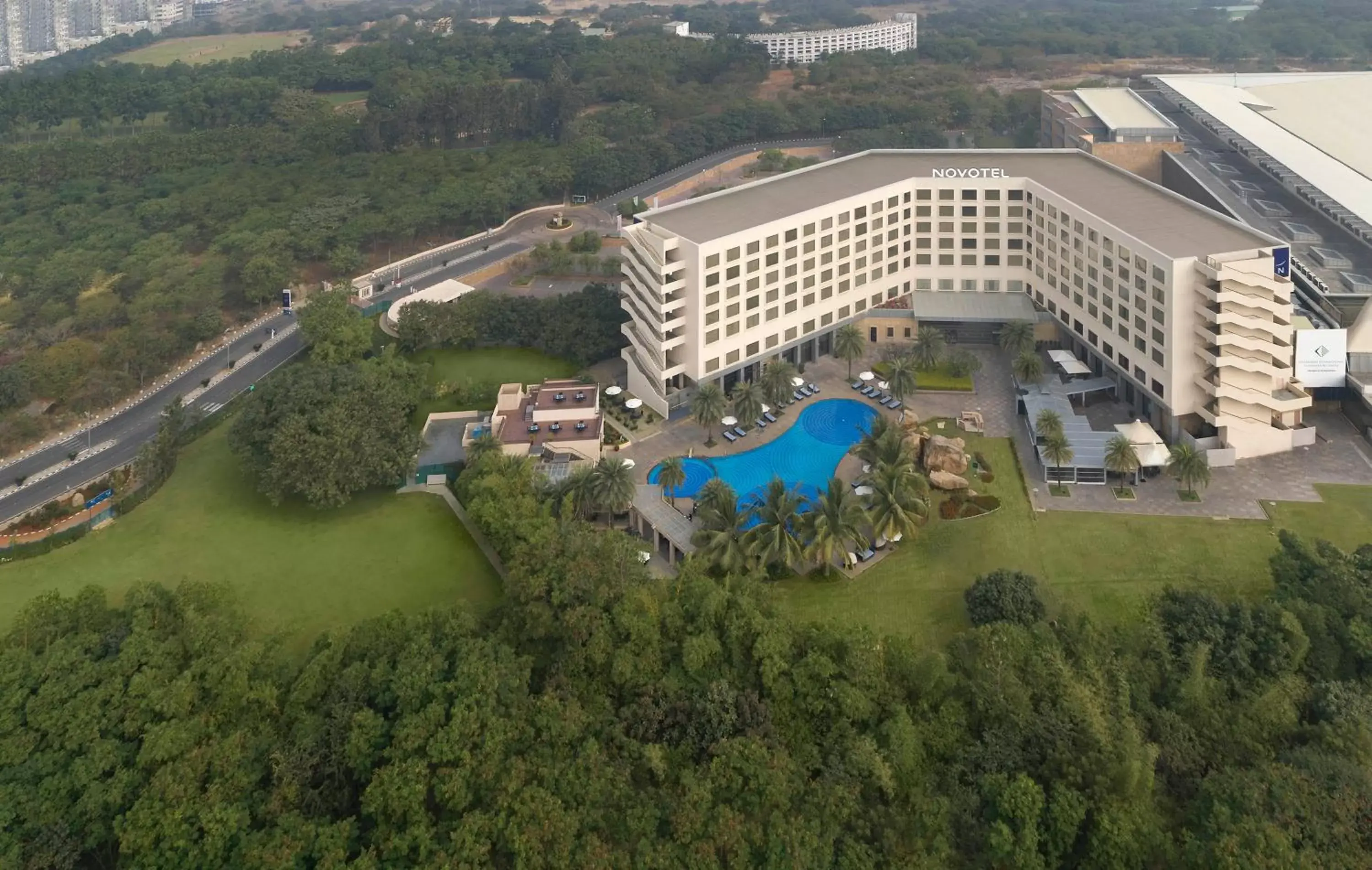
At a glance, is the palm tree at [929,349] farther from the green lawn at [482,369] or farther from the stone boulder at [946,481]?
the green lawn at [482,369]

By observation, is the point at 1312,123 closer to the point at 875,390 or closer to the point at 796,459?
the point at 875,390

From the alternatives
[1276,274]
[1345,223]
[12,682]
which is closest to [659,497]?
[12,682]

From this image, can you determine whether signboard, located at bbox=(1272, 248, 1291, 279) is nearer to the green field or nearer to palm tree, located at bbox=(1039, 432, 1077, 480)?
the green field

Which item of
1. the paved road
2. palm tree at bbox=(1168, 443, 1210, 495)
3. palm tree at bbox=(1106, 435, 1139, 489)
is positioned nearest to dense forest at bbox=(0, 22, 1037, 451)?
the paved road

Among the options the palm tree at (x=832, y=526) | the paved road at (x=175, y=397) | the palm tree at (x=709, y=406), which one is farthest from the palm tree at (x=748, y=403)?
the paved road at (x=175, y=397)

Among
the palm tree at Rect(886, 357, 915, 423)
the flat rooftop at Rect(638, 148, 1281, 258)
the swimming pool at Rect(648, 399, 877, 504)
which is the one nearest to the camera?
the swimming pool at Rect(648, 399, 877, 504)

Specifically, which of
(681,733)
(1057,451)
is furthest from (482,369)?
(681,733)

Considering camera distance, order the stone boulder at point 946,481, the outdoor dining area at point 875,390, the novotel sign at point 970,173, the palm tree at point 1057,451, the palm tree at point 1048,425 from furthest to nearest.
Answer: the novotel sign at point 970,173 → the outdoor dining area at point 875,390 → the palm tree at point 1048,425 → the stone boulder at point 946,481 → the palm tree at point 1057,451
